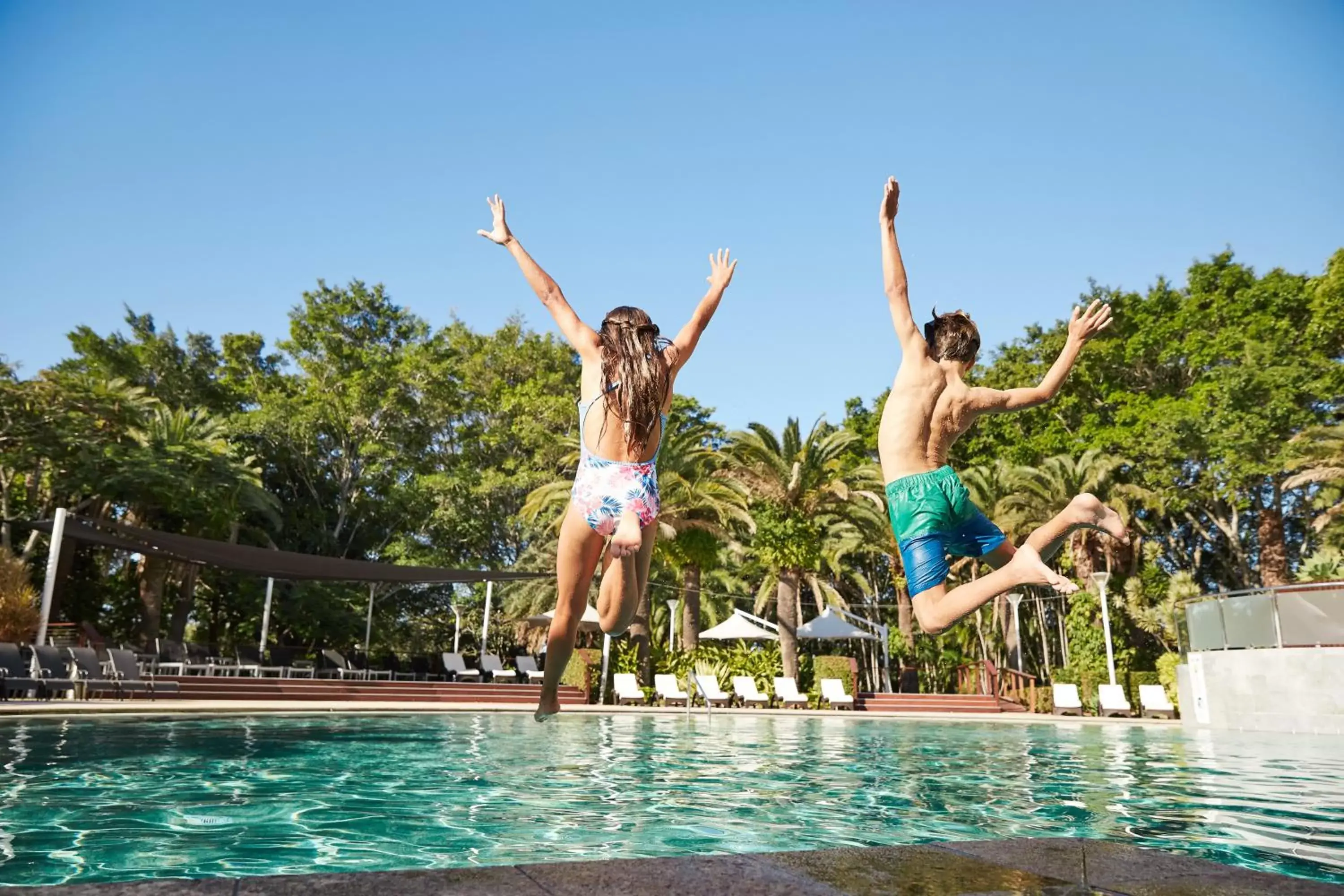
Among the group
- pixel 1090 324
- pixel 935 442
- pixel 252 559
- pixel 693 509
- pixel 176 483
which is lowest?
pixel 935 442

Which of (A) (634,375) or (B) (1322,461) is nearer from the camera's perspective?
(A) (634,375)

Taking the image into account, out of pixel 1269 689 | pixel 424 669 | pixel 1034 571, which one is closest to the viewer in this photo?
pixel 1034 571

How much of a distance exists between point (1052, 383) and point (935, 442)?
2.75 ft

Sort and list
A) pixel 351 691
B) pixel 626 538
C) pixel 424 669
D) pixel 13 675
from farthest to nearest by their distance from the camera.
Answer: pixel 424 669 → pixel 351 691 → pixel 13 675 → pixel 626 538

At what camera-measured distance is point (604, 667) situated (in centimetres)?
2431

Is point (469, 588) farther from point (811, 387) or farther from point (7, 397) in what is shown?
point (811, 387)

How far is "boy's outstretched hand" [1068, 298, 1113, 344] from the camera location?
16.6ft

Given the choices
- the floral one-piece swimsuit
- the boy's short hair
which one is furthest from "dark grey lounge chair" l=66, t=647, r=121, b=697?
the boy's short hair

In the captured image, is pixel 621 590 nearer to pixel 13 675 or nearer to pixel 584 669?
pixel 13 675

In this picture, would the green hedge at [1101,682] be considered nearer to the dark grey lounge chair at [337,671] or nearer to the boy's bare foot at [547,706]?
the dark grey lounge chair at [337,671]

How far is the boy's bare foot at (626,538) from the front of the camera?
12.9 feet

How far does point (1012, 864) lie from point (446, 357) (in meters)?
40.5

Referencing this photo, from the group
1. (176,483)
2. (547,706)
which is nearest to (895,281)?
(547,706)

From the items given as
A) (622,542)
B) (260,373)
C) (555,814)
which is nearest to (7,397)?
(260,373)
